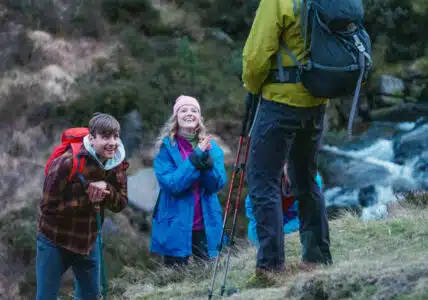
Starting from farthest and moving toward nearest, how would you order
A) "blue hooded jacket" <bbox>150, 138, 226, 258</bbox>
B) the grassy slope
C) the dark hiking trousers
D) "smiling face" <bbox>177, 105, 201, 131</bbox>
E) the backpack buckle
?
"smiling face" <bbox>177, 105, 201, 131</bbox> → "blue hooded jacket" <bbox>150, 138, 226, 258</bbox> → the dark hiking trousers → the backpack buckle → the grassy slope

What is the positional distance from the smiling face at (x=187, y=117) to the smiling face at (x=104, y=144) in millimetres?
1539

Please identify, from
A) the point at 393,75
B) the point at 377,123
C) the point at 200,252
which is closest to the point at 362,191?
the point at 377,123

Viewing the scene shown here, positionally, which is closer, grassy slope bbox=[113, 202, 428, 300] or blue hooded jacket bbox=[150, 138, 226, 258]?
grassy slope bbox=[113, 202, 428, 300]

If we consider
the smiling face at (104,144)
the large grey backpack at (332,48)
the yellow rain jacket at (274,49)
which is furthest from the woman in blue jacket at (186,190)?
the large grey backpack at (332,48)

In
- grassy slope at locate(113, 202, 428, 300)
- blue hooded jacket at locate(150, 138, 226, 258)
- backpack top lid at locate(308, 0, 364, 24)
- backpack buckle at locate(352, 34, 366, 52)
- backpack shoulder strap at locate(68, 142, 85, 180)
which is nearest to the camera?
grassy slope at locate(113, 202, 428, 300)

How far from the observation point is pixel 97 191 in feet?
17.9

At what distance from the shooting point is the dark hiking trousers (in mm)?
5152

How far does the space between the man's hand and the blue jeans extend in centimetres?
45

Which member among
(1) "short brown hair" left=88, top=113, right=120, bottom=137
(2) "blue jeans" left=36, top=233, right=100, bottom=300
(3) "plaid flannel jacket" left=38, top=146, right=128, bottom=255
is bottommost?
(2) "blue jeans" left=36, top=233, right=100, bottom=300

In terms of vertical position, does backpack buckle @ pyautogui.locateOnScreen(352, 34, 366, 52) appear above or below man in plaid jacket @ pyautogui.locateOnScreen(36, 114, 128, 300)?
above

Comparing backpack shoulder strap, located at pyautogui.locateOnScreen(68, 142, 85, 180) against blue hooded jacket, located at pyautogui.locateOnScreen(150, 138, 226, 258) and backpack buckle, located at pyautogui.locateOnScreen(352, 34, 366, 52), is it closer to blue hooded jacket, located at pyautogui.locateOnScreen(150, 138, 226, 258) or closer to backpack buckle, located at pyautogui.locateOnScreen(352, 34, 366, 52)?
blue hooded jacket, located at pyautogui.locateOnScreen(150, 138, 226, 258)

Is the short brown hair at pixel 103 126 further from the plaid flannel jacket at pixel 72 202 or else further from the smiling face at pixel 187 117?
the smiling face at pixel 187 117

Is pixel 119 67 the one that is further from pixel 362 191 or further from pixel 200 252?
pixel 200 252

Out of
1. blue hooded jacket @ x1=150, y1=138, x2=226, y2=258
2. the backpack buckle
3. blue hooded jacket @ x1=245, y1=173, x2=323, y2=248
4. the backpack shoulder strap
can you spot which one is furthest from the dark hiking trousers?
blue hooded jacket @ x1=150, y1=138, x2=226, y2=258
